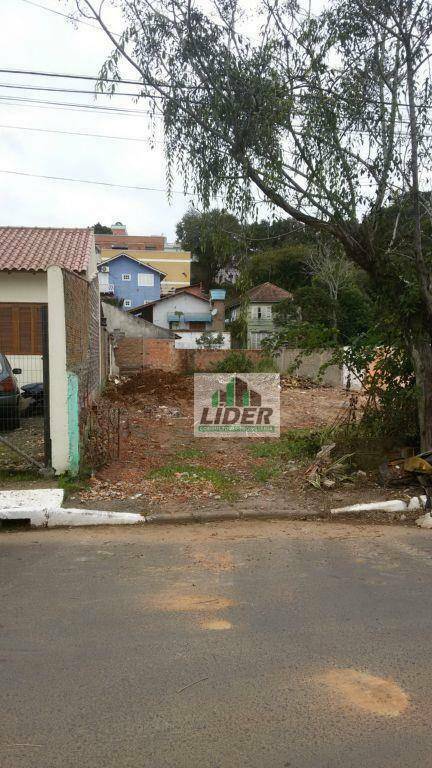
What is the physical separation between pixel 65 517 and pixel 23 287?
11276 millimetres

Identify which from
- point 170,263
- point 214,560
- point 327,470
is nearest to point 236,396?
point 327,470

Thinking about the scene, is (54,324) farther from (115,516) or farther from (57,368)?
(115,516)

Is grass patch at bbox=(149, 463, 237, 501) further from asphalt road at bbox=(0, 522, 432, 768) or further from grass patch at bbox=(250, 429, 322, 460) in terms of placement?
asphalt road at bbox=(0, 522, 432, 768)

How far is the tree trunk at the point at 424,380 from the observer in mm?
7926

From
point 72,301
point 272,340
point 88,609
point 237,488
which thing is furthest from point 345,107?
point 88,609

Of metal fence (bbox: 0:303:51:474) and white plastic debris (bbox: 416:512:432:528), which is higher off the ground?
metal fence (bbox: 0:303:51:474)

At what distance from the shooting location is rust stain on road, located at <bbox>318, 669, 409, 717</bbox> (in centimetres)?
293

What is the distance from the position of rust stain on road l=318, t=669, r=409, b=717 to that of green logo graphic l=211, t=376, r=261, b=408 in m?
12.6

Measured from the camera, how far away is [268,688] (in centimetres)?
309

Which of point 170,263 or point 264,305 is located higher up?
point 170,263

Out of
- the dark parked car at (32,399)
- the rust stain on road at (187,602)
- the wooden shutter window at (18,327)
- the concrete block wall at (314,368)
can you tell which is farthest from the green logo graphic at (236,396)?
the rust stain on road at (187,602)

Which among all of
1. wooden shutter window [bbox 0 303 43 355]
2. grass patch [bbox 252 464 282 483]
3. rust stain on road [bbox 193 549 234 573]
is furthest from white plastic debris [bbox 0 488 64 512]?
wooden shutter window [bbox 0 303 43 355]

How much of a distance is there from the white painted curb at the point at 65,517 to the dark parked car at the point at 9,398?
319 cm

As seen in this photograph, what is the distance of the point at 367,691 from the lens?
3074mm
